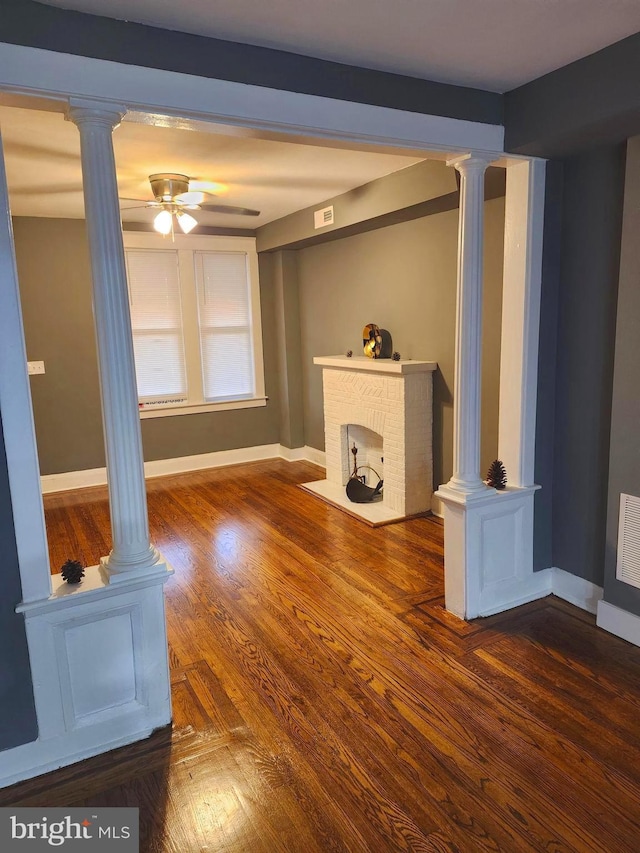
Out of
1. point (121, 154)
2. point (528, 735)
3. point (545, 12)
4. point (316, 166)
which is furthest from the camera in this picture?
point (316, 166)

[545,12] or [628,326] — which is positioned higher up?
[545,12]

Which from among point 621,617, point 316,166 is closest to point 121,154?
point 316,166

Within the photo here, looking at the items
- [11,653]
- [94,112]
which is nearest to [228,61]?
[94,112]

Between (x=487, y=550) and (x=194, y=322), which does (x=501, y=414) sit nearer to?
(x=487, y=550)

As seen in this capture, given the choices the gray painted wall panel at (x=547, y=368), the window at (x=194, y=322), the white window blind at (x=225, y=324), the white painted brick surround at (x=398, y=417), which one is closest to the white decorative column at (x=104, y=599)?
the gray painted wall panel at (x=547, y=368)

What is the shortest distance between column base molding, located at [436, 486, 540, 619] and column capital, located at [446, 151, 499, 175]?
1.56m

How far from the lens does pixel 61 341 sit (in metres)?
5.36

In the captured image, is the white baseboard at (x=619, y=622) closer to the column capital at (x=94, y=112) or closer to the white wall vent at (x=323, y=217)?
the column capital at (x=94, y=112)

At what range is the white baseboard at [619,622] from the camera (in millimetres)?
2697

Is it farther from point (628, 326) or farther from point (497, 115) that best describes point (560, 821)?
point (497, 115)

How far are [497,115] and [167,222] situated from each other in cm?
213

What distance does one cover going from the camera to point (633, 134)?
8.15 ft

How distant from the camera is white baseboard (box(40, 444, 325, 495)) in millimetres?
5551

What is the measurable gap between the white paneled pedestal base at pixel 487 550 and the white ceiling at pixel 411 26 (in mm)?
1914
